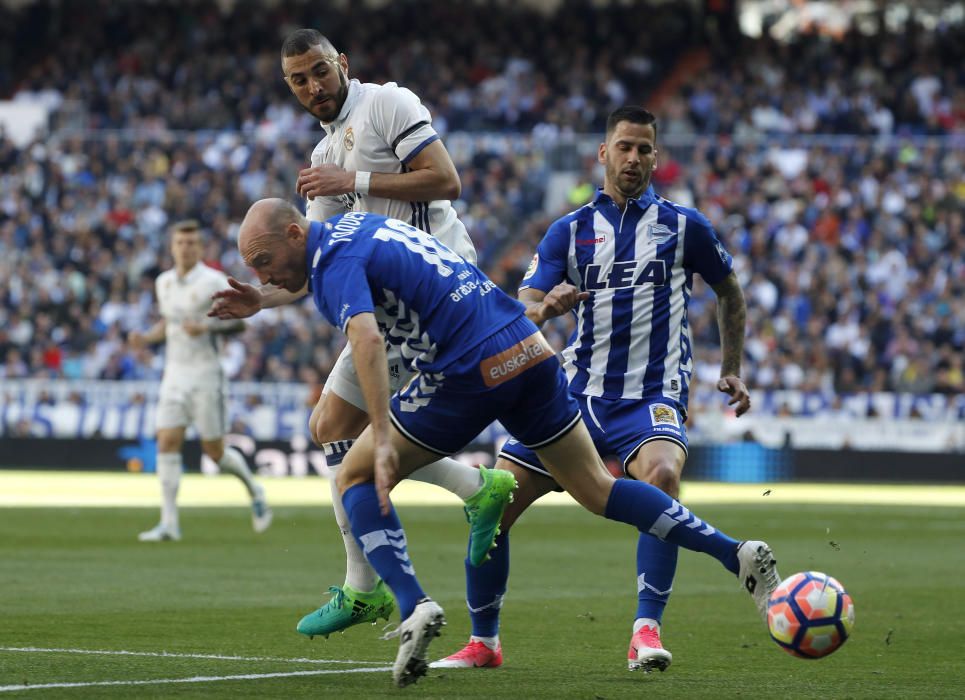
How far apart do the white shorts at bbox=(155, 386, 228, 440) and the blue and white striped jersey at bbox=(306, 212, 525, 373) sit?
8.65 m

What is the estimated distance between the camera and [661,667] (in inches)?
270

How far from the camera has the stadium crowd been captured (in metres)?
28.5

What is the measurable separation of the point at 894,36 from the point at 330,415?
31.6 m

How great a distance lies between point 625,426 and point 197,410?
7993 mm

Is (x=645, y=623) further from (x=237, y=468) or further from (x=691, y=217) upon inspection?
(x=237, y=468)

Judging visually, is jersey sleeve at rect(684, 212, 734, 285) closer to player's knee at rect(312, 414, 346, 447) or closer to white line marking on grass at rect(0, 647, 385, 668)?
player's knee at rect(312, 414, 346, 447)

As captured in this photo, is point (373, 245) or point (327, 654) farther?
point (327, 654)

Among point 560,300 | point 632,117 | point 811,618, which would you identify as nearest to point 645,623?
point 811,618

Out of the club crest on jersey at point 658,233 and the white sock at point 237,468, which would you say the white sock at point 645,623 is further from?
the white sock at point 237,468

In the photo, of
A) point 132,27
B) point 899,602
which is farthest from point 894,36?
point 899,602

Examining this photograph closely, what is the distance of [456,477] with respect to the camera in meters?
6.71

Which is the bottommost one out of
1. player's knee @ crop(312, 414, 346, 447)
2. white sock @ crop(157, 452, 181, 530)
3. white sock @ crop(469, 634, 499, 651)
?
white sock @ crop(157, 452, 181, 530)

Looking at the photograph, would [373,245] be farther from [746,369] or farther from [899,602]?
[746,369]

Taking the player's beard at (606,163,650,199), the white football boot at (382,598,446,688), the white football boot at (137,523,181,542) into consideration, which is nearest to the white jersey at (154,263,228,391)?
the white football boot at (137,523,181,542)
